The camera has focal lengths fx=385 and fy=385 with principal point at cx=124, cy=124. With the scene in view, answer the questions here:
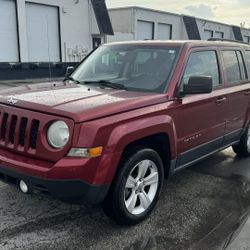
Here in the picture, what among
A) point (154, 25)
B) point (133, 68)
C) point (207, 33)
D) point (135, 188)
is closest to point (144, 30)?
point (154, 25)

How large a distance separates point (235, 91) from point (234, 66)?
1.41ft

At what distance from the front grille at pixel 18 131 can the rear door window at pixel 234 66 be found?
2.90m

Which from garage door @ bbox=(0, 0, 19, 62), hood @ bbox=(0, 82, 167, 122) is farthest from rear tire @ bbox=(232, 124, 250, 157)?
garage door @ bbox=(0, 0, 19, 62)

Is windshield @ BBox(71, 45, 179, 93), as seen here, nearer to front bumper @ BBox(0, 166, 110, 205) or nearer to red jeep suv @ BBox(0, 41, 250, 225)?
Answer: red jeep suv @ BBox(0, 41, 250, 225)

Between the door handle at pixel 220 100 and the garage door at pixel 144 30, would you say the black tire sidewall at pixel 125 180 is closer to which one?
the door handle at pixel 220 100

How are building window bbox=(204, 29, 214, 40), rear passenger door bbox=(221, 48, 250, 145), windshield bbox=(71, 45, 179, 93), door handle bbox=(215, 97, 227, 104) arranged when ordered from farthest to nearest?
1. building window bbox=(204, 29, 214, 40)
2. rear passenger door bbox=(221, 48, 250, 145)
3. door handle bbox=(215, 97, 227, 104)
4. windshield bbox=(71, 45, 179, 93)

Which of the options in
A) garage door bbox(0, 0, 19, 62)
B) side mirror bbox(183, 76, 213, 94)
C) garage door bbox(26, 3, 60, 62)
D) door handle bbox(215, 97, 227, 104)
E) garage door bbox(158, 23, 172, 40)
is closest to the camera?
side mirror bbox(183, 76, 213, 94)

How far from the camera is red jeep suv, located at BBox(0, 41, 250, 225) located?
3186 millimetres

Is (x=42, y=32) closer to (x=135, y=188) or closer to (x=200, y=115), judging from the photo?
(x=200, y=115)

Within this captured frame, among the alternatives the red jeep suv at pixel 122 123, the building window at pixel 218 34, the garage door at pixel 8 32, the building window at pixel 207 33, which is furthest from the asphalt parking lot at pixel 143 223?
the building window at pixel 218 34

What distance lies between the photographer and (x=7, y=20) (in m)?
19.9

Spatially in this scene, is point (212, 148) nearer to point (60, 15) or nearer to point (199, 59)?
point (199, 59)

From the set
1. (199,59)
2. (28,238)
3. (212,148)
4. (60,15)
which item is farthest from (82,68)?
(60,15)

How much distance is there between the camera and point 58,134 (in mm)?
3221
